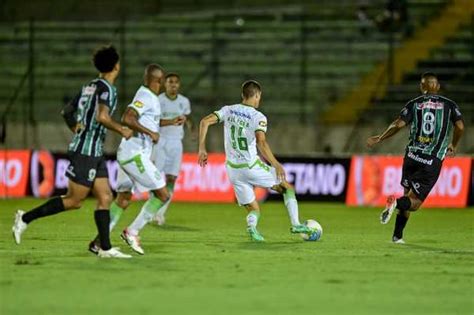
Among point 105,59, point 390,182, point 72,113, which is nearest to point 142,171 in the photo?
point 72,113

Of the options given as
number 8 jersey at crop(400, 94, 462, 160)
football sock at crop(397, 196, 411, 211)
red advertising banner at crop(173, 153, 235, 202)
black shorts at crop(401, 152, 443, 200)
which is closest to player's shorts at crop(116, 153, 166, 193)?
football sock at crop(397, 196, 411, 211)

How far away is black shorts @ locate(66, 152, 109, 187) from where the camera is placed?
12.2 metres

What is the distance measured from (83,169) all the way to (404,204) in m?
4.61

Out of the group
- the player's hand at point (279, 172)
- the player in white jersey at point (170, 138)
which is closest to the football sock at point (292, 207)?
the player's hand at point (279, 172)

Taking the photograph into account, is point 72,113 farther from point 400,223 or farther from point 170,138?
point 170,138

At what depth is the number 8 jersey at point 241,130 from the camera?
14602mm

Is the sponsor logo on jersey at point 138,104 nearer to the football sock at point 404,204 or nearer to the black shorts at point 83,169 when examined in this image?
the black shorts at point 83,169

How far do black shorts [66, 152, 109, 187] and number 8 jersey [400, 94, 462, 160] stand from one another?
468 centimetres

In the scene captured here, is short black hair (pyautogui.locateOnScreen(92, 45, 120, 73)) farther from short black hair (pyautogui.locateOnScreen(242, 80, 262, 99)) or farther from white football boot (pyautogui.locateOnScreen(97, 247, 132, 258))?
short black hair (pyautogui.locateOnScreen(242, 80, 262, 99))

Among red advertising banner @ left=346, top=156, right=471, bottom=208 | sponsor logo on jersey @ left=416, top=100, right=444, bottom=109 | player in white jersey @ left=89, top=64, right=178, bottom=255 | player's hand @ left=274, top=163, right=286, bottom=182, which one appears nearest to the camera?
player in white jersey @ left=89, top=64, right=178, bottom=255

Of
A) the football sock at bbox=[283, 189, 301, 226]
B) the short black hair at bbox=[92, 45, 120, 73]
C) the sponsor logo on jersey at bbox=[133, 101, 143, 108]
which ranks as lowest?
the football sock at bbox=[283, 189, 301, 226]

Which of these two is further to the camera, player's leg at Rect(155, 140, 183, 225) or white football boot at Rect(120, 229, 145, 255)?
player's leg at Rect(155, 140, 183, 225)

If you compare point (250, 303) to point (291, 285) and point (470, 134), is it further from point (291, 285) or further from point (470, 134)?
point (470, 134)

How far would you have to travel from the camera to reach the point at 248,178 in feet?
48.8
